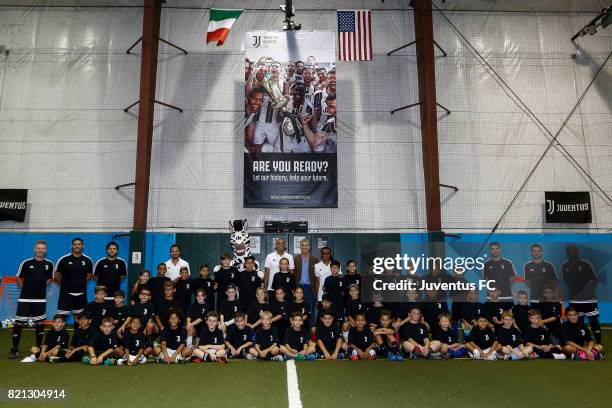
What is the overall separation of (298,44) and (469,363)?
9.41 meters

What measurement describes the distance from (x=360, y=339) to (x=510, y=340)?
2648 millimetres

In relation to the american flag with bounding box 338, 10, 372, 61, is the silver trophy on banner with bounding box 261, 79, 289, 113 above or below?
below

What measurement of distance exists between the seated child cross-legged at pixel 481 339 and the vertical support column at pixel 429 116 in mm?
4562

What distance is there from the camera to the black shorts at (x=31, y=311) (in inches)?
342

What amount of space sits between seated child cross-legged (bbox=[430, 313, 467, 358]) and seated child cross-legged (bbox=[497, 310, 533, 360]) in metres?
0.67

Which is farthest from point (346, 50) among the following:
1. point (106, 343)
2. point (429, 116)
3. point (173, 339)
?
point (106, 343)

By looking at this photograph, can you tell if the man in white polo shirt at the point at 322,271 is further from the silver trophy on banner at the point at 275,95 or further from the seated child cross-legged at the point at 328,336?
the silver trophy on banner at the point at 275,95

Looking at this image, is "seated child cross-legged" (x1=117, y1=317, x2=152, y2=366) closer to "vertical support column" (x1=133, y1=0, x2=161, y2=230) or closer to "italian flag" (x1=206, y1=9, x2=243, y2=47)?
"vertical support column" (x1=133, y1=0, x2=161, y2=230)

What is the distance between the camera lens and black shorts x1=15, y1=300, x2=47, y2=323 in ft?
28.5

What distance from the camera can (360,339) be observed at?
8523 millimetres

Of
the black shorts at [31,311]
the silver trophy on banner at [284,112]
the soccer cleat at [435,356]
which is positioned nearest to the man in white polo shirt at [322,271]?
the soccer cleat at [435,356]

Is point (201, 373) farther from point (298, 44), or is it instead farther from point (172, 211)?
point (298, 44)

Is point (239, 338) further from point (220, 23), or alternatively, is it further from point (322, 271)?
point (220, 23)

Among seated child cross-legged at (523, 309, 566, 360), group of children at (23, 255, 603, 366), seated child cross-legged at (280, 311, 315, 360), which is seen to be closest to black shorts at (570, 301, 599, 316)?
group of children at (23, 255, 603, 366)
